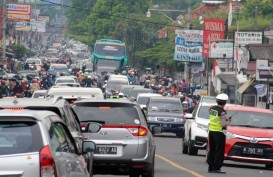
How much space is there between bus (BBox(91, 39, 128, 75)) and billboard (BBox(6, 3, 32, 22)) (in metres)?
11.5

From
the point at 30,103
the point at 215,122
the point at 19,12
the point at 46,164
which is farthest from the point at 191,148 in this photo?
the point at 19,12

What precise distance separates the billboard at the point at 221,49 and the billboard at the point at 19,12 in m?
36.9

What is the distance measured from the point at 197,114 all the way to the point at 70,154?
19.5 m

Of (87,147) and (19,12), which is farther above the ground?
(19,12)

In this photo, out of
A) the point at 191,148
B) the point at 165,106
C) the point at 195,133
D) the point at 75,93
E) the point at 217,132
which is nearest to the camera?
the point at 217,132

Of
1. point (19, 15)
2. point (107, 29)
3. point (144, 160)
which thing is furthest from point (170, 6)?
point (144, 160)

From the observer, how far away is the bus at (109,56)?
91.3m

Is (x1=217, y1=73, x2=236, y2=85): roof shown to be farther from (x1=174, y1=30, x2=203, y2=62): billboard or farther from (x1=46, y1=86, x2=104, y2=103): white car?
(x1=46, y1=86, x2=104, y2=103): white car

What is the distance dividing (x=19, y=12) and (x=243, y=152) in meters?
80.4

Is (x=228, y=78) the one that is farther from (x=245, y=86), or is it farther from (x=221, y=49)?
(x=245, y=86)

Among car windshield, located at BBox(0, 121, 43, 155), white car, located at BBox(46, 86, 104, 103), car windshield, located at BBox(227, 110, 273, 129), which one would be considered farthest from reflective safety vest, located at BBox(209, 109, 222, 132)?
car windshield, located at BBox(0, 121, 43, 155)

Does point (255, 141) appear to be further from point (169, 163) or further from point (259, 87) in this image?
point (259, 87)

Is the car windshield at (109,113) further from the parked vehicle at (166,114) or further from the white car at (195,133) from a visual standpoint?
the parked vehicle at (166,114)

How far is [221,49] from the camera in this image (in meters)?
66.1
